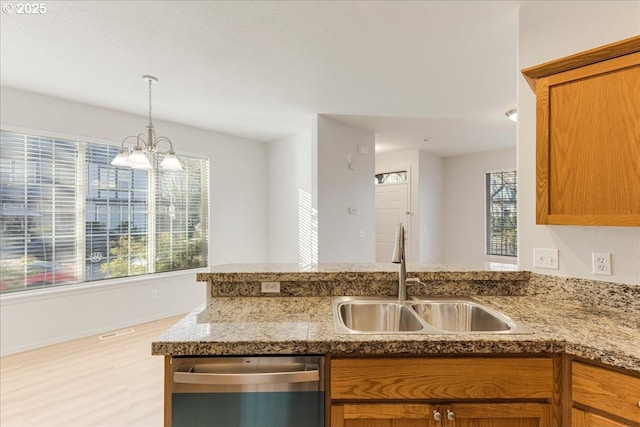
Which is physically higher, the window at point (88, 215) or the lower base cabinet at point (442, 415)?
the window at point (88, 215)

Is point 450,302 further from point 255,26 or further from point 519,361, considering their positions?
point 255,26

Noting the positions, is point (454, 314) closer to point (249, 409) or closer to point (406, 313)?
point (406, 313)

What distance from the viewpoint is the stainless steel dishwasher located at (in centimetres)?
104

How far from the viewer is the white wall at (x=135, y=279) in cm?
299

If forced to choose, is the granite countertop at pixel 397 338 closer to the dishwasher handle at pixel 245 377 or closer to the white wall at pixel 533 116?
the dishwasher handle at pixel 245 377

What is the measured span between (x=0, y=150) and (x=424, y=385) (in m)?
4.06

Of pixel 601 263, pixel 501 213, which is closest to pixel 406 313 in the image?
pixel 601 263

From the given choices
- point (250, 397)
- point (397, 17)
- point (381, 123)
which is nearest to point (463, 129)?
point (381, 123)

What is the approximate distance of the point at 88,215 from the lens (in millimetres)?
3445

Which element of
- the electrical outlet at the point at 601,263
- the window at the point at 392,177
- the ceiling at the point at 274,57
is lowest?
the electrical outlet at the point at 601,263

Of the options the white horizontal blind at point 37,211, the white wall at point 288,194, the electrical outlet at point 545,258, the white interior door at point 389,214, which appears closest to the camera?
the electrical outlet at point 545,258

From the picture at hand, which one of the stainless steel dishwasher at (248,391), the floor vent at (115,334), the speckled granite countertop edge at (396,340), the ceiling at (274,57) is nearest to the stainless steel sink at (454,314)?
the speckled granite countertop edge at (396,340)

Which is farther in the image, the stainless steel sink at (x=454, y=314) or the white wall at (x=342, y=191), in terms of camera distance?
the white wall at (x=342, y=191)

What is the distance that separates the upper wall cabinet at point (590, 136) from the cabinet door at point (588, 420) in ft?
2.37
